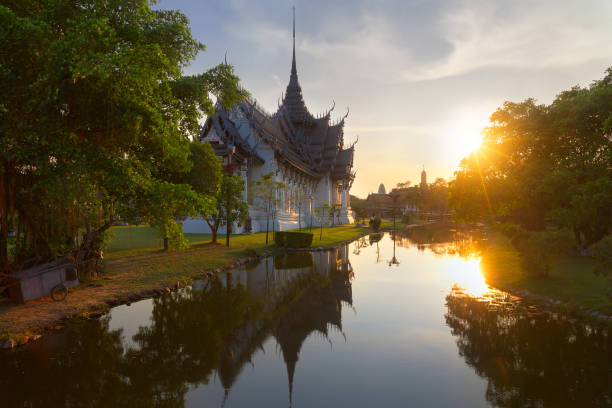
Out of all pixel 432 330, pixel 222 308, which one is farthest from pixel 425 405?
pixel 222 308

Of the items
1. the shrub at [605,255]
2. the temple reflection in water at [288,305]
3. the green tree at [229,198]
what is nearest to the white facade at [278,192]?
the green tree at [229,198]

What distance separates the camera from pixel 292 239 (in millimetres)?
25109

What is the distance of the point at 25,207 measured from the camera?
31.8 feet

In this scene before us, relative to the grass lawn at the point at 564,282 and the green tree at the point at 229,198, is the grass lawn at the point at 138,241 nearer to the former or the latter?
the green tree at the point at 229,198

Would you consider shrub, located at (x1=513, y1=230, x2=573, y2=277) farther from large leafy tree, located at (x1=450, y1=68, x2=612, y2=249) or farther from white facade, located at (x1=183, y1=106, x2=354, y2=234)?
white facade, located at (x1=183, y1=106, x2=354, y2=234)

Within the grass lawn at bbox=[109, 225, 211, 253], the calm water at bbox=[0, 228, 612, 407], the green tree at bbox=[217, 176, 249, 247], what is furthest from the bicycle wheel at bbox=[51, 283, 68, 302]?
the green tree at bbox=[217, 176, 249, 247]

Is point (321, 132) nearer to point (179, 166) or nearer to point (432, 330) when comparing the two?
point (179, 166)

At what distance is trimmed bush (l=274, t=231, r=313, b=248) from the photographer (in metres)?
24.8

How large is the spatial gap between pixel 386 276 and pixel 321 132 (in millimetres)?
45685

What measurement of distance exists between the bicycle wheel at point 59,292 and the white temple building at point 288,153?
60.4 ft

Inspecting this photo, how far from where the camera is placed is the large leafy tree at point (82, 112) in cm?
713

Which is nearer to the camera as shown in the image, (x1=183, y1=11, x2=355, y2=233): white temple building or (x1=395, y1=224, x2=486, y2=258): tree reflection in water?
(x1=395, y1=224, x2=486, y2=258): tree reflection in water

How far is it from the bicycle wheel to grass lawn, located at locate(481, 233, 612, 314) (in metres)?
15.2

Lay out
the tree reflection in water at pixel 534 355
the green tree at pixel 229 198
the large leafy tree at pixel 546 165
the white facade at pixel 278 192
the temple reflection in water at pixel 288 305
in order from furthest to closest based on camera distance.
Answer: the white facade at pixel 278 192 < the green tree at pixel 229 198 < the large leafy tree at pixel 546 165 < the temple reflection in water at pixel 288 305 < the tree reflection in water at pixel 534 355
